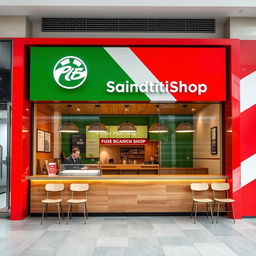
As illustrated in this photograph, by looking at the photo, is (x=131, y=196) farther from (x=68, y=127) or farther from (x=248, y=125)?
(x=248, y=125)

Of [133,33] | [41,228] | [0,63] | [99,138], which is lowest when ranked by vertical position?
[41,228]

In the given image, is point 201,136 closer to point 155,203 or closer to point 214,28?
point 155,203

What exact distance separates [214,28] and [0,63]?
5208 millimetres

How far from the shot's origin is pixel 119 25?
8.02m

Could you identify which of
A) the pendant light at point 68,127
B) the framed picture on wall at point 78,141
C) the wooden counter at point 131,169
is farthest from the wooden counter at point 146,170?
the pendant light at point 68,127

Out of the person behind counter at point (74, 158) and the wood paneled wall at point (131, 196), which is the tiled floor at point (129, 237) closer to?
the wood paneled wall at point (131, 196)

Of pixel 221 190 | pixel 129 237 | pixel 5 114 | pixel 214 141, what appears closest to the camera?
pixel 129 237

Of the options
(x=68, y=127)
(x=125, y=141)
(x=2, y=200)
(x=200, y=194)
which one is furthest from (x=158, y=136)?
(x=2, y=200)

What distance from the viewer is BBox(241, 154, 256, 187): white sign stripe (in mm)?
7668

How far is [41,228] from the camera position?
22.1 ft

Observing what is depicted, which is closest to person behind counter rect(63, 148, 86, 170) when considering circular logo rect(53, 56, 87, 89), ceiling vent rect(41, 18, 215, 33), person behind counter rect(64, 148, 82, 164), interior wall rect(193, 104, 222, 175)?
person behind counter rect(64, 148, 82, 164)

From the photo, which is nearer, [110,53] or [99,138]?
[110,53]

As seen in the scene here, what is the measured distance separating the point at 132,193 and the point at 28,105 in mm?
3264

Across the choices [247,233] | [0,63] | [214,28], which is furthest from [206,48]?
[0,63]
